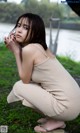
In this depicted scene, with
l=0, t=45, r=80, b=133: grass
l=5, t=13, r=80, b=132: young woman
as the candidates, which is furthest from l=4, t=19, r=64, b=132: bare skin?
l=0, t=45, r=80, b=133: grass

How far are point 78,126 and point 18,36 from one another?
112 cm

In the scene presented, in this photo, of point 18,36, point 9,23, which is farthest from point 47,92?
point 9,23

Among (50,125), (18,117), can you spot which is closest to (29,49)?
(50,125)

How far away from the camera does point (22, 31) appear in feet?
9.39

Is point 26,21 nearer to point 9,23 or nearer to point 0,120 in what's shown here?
point 0,120

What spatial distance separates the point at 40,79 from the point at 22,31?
44 cm

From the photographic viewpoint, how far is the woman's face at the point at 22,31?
2.85 m

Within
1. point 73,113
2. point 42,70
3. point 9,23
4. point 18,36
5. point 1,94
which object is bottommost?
point 9,23

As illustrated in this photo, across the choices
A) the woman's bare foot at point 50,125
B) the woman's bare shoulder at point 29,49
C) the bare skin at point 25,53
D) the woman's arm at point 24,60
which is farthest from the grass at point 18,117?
the woman's bare shoulder at point 29,49

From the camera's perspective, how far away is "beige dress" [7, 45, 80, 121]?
9.14 ft

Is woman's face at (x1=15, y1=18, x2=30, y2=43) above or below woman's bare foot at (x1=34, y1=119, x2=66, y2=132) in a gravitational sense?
above

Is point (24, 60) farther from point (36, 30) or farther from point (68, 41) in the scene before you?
point (68, 41)

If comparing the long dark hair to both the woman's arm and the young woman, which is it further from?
the woman's arm

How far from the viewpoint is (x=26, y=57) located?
2.82 metres
